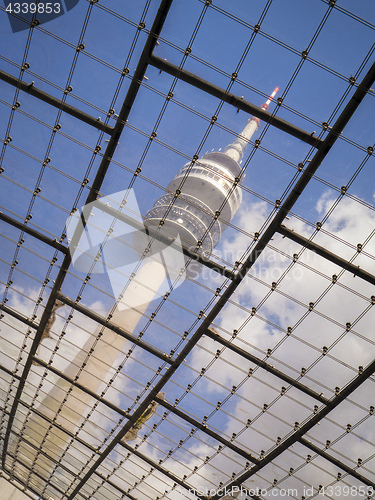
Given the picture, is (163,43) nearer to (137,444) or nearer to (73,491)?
(137,444)

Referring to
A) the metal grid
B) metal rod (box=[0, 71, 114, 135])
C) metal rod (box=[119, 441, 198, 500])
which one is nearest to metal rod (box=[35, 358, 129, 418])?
the metal grid

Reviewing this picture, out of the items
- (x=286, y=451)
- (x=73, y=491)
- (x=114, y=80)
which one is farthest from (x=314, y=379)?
(x=73, y=491)

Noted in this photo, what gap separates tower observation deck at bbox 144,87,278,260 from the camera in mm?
17953

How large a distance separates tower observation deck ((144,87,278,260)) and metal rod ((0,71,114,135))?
136 inches

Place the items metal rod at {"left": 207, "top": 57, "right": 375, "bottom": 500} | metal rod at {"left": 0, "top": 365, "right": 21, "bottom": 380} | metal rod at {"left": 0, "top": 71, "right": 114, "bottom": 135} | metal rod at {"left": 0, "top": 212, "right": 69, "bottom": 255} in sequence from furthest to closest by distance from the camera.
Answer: metal rod at {"left": 0, "top": 365, "right": 21, "bottom": 380} < metal rod at {"left": 0, "top": 212, "right": 69, "bottom": 255} < metal rod at {"left": 0, "top": 71, "right": 114, "bottom": 135} < metal rod at {"left": 207, "top": 57, "right": 375, "bottom": 500}

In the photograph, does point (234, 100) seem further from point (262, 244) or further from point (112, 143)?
point (262, 244)

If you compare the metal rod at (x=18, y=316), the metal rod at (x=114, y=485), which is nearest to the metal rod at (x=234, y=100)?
the metal rod at (x=18, y=316)

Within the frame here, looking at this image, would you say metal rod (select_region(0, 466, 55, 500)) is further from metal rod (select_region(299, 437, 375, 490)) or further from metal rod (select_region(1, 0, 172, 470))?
metal rod (select_region(299, 437, 375, 490))

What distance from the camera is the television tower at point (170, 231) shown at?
59.9 ft

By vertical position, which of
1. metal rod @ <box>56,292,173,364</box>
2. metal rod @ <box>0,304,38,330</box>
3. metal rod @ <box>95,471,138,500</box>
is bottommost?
metal rod @ <box>95,471,138,500</box>

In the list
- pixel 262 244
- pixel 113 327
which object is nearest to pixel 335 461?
pixel 262 244

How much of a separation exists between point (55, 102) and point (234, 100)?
6.78 metres

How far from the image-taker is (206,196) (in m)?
19.5

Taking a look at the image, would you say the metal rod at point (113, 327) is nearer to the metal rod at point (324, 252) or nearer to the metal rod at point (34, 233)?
the metal rod at point (34, 233)
